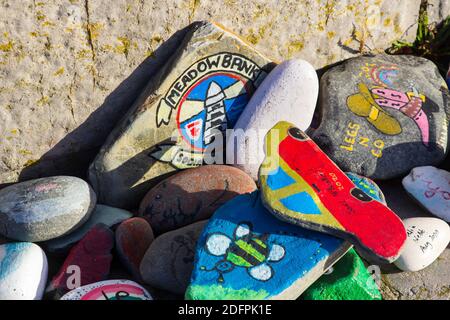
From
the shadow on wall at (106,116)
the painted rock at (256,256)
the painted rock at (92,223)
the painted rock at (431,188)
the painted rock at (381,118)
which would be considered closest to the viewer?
the painted rock at (256,256)

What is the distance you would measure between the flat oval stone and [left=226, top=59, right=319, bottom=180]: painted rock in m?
0.15

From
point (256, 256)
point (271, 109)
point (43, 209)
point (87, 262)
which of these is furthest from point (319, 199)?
point (43, 209)

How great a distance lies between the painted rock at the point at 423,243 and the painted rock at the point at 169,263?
0.89 meters

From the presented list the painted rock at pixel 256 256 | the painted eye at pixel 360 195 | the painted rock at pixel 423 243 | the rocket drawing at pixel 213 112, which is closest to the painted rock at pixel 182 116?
the rocket drawing at pixel 213 112

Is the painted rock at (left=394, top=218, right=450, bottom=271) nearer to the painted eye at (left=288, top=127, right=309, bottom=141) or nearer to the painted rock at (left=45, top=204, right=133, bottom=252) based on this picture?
the painted eye at (left=288, top=127, right=309, bottom=141)

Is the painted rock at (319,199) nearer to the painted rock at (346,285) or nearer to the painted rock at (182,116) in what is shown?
the painted rock at (346,285)

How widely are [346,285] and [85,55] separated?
1.54 meters

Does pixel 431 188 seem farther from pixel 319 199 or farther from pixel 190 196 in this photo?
pixel 190 196

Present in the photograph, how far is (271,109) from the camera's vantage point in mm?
3109

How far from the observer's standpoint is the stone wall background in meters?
2.80

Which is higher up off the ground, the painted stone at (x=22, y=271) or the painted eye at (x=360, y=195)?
the painted eye at (x=360, y=195)


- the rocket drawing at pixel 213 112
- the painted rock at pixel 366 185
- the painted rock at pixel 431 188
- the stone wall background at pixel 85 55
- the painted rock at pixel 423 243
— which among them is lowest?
the painted rock at pixel 423 243

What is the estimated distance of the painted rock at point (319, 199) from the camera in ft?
7.77
